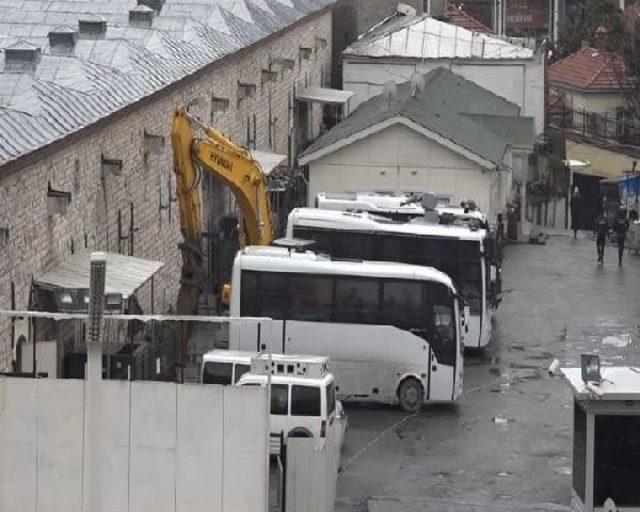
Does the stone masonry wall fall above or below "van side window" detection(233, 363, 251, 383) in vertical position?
above

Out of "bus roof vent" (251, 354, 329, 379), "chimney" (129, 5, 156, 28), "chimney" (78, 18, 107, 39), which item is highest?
"chimney" (129, 5, 156, 28)

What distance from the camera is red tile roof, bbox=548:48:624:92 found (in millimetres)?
62062

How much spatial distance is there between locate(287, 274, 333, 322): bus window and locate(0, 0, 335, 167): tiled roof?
320cm

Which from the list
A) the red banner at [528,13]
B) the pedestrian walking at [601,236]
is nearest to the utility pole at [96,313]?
the pedestrian walking at [601,236]

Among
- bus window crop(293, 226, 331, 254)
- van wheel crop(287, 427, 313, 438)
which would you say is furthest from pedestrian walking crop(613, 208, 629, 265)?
van wheel crop(287, 427, 313, 438)

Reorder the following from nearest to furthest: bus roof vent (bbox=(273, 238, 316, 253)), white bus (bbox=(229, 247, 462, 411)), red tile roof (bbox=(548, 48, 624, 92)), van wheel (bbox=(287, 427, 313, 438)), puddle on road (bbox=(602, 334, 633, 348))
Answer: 1. van wheel (bbox=(287, 427, 313, 438))
2. white bus (bbox=(229, 247, 462, 411))
3. bus roof vent (bbox=(273, 238, 316, 253))
4. puddle on road (bbox=(602, 334, 633, 348))
5. red tile roof (bbox=(548, 48, 624, 92))

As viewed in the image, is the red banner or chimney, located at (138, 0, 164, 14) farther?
the red banner

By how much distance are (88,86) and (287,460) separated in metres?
10.5

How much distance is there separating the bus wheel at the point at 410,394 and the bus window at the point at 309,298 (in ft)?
3.97

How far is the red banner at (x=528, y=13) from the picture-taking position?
91.3 meters

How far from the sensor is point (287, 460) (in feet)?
62.0

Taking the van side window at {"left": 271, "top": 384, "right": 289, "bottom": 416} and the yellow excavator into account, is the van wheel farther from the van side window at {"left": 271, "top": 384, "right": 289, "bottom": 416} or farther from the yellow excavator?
the yellow excavator

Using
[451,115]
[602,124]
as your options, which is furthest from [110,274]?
[602,124]

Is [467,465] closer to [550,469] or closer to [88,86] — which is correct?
[550,469]
